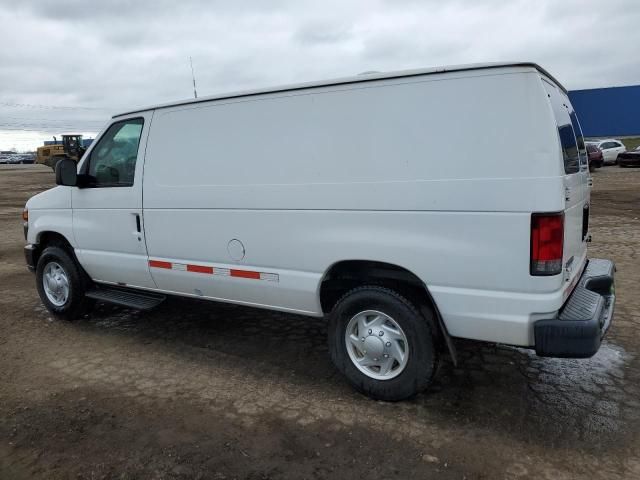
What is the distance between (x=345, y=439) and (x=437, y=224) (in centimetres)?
143

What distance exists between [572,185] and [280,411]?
7.87 feet

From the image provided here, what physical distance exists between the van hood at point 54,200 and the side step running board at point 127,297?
3.02 ft

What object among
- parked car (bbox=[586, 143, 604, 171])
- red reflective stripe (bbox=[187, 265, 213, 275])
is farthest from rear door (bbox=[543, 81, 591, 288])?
parked car (bbox=[586, 143, 604, 171])

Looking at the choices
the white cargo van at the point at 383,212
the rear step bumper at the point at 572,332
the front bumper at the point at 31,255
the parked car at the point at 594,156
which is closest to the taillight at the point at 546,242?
the white cargo van at the point at 383,212

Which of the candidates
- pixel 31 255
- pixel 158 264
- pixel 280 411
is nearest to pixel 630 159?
pixel 158 264

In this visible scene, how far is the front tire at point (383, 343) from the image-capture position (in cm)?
349

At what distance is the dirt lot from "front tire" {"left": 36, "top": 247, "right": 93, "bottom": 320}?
0.30 meters

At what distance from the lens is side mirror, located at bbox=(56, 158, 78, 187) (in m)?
5.00

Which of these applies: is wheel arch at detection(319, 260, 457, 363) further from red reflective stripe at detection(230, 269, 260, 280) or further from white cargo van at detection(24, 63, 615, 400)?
red reflective stripe at detection(230, 269, 260, 280)

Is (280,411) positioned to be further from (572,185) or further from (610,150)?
(610,150)

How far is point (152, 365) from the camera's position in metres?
4.48

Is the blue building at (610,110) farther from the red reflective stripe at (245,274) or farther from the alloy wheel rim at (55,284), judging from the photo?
the red reflective stripe at (245,274)

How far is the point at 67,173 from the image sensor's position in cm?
501

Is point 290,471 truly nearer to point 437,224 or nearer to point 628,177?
point 437,224
